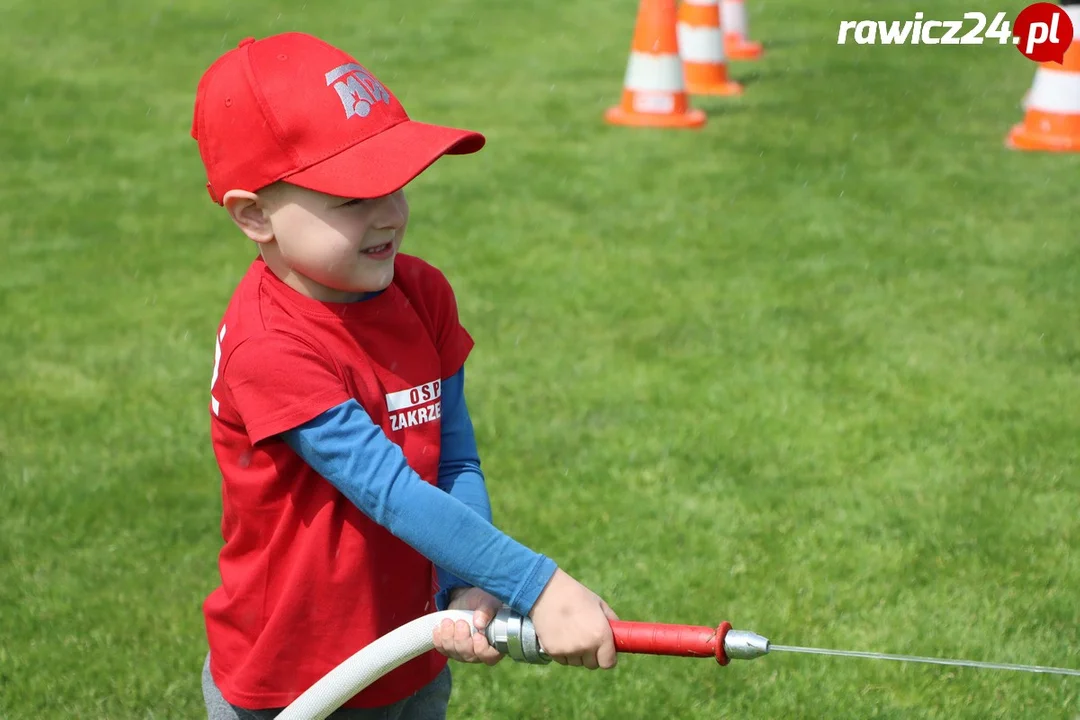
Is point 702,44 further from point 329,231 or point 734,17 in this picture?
point 329,231

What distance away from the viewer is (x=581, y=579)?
395 cm

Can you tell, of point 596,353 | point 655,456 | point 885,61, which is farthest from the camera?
point 885,61

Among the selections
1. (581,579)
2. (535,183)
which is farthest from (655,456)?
(535,183)

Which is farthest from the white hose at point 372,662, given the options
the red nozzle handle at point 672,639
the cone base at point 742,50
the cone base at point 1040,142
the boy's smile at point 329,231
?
the cone base at point 742,50

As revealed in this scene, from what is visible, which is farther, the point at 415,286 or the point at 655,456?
the point at 655,456

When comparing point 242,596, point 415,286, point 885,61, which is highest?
point 415,286

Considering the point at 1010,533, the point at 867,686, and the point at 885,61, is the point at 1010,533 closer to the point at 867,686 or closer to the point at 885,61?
the point at 867,686

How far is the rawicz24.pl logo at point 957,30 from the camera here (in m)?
9.78

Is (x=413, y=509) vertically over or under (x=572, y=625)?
over

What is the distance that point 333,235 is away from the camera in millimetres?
2213

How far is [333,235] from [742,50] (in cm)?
927

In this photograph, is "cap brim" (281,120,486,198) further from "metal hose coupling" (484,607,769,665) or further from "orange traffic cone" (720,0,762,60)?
"orange traffic cone" (720,0,762,60)

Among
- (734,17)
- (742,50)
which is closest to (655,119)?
(742,50)

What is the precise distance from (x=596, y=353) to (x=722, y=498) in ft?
3.94
